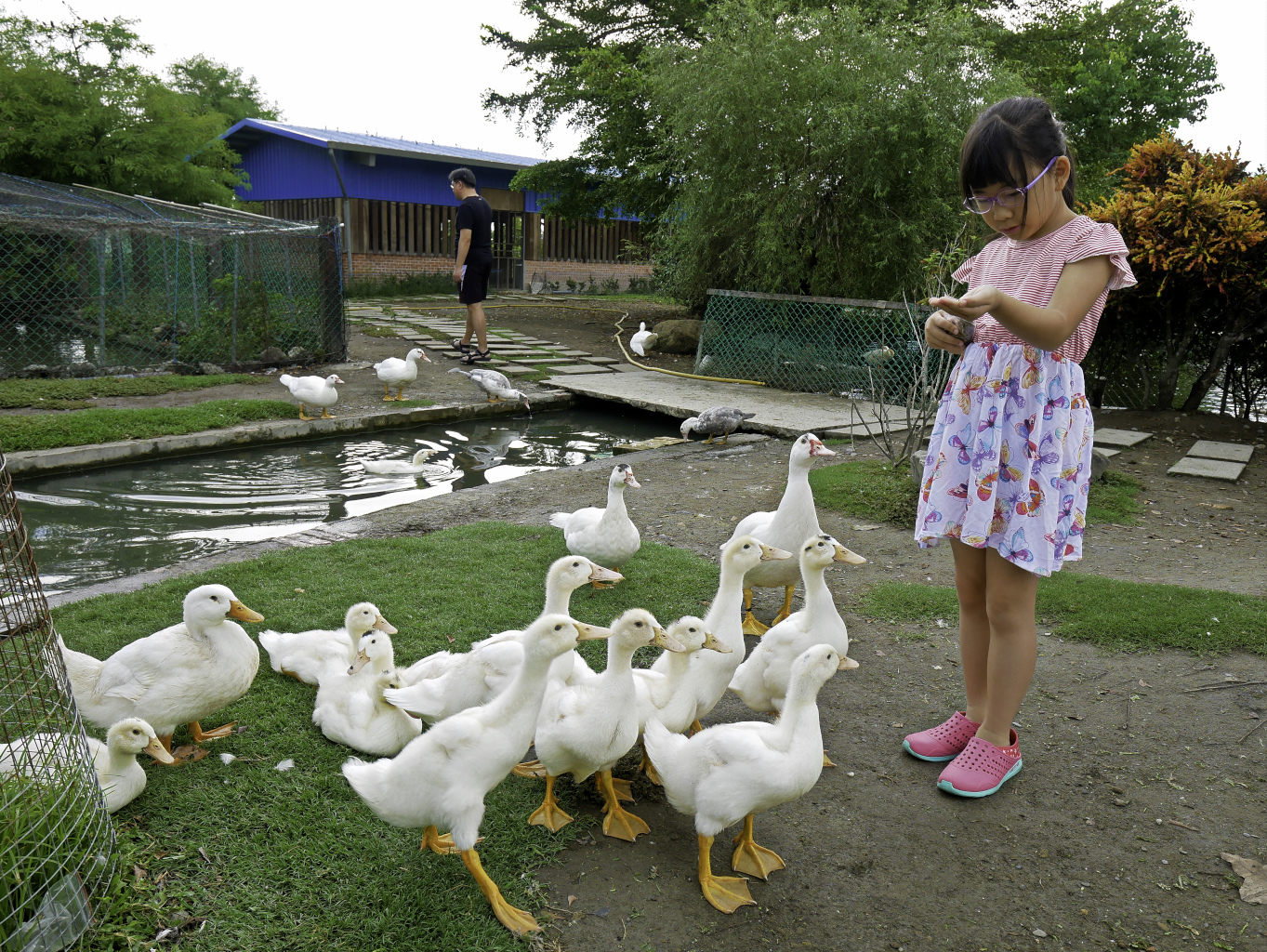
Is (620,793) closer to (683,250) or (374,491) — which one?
(374,491)

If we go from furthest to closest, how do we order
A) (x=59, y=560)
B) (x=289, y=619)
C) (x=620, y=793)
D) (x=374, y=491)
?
(x=374, y=491) < (x=59, y=560) < (x=289, y=619) < (x=620, y=793)

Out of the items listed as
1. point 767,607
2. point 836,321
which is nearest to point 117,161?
point 836,321

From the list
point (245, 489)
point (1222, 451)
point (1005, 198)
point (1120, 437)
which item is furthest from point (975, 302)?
point (1222, 451)

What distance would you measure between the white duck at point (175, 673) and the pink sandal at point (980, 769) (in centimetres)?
267

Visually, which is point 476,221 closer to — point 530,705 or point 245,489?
point 245,489

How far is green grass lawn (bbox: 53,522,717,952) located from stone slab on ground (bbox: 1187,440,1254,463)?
6064 millimetres

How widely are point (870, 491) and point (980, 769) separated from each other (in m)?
3.84

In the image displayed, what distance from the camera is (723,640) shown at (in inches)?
129

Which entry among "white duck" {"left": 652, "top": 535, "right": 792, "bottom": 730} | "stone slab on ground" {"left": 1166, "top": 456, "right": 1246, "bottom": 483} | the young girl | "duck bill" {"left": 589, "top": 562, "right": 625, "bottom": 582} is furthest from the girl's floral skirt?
"stone slab on ground" {"left": 1166, "top": 456, "right": 1246, "bottom": 483}

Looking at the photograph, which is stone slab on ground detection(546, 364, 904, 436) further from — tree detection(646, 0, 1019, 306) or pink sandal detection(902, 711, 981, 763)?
pink sandal detection(902, 711, 981, 763)

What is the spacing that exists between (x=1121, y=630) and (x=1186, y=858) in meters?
1.79

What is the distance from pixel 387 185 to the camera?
73.6 feet

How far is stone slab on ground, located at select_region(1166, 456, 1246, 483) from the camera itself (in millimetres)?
7262

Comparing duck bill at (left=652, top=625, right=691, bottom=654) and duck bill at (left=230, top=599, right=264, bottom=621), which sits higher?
duck bill at (left=652, top=625, right=691, bottom=654)
